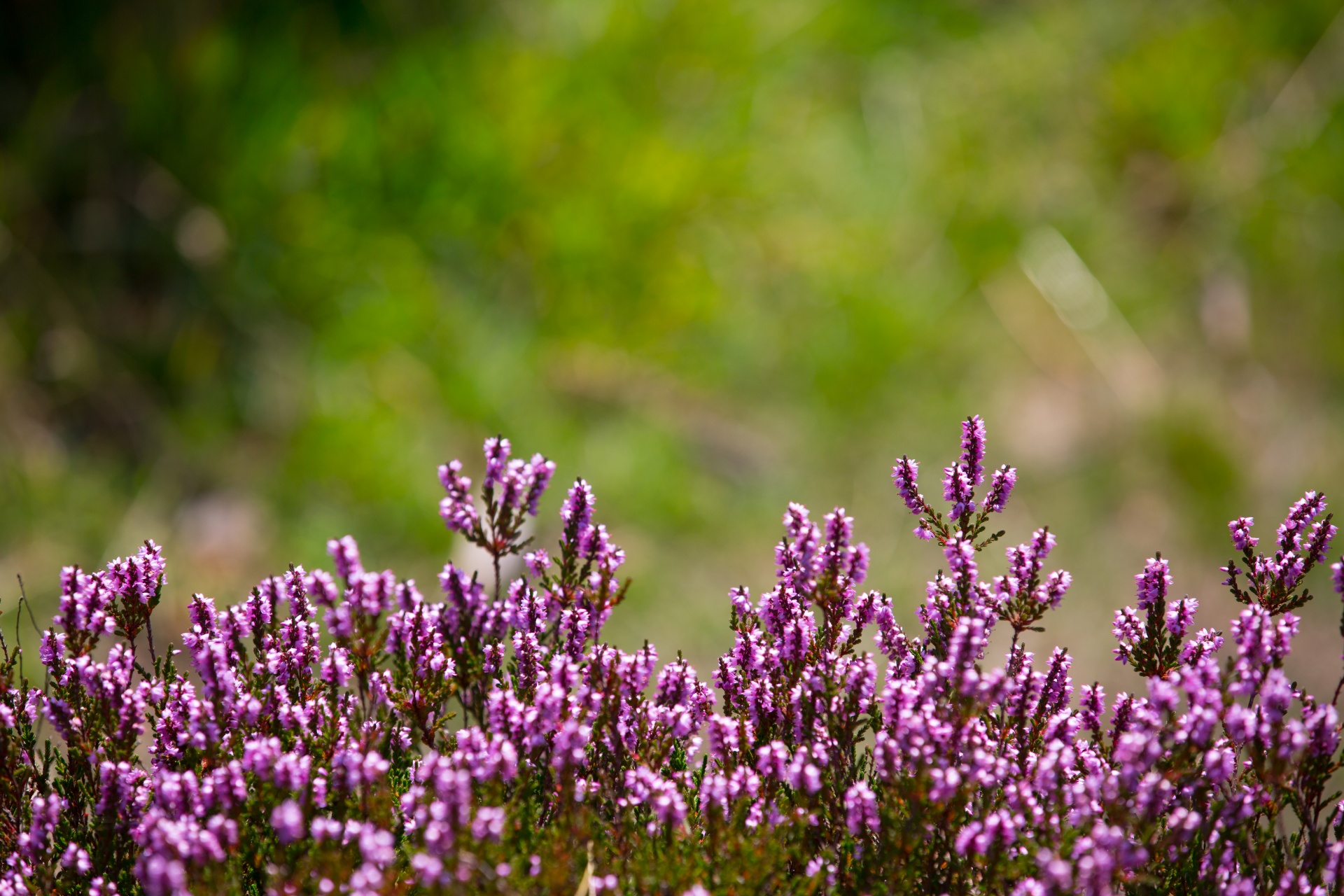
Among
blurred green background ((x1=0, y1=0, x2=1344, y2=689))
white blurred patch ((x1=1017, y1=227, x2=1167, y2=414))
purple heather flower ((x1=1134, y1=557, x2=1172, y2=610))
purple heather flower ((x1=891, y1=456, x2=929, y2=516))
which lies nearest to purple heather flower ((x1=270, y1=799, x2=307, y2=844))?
purple heather flower ((x1=891, y1=456, x2=929, y2=516))

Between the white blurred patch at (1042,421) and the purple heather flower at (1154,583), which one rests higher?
the white blurred patch at (1042,421)

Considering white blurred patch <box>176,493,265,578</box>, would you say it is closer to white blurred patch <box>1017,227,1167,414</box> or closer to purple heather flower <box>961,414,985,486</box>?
purple heather flower <box>961,414,985,486</box>

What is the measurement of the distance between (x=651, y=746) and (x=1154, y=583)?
1.18 meters

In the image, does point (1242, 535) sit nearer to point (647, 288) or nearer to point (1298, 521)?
point (1298, 521)

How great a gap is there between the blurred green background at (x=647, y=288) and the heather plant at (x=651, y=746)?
2923mm

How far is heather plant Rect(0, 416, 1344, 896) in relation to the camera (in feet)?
6.98

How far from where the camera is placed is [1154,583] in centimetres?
252

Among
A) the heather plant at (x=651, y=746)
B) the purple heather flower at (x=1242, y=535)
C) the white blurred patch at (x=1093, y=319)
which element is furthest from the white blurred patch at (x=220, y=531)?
the white blurred patch at (x=1093, y=319)

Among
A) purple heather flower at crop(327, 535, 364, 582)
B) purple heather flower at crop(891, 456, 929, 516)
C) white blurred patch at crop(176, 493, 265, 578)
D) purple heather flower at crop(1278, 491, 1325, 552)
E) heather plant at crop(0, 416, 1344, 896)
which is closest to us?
heather plant at crop(0, 416, 1344, 896)

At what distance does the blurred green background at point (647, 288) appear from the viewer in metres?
6.07

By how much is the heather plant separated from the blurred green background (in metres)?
2.92

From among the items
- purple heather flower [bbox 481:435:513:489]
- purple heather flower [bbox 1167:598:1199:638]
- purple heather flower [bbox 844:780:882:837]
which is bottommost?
purple heather flower [bbox 844:780:882:837]

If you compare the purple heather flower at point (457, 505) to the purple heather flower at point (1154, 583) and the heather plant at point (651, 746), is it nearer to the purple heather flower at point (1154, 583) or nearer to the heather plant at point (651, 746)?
the heather plant at point (651, 746)

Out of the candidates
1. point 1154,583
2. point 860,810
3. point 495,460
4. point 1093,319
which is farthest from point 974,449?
point 1093,319
